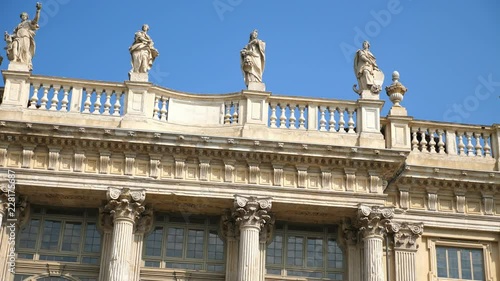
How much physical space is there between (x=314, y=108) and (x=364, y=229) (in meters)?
3.52

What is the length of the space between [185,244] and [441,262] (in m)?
6.30

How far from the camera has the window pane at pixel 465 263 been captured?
22.5m

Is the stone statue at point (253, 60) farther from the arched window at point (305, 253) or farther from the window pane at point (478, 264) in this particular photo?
the window pane at point (478, 264)

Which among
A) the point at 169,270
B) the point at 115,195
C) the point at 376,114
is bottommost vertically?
the point at 169,270

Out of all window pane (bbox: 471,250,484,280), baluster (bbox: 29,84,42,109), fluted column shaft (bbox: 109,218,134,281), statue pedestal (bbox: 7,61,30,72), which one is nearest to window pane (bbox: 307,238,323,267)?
window pane (bbox: 471,250,484,280)

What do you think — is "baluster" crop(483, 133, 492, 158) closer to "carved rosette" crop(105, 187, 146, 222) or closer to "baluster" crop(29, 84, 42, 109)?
"carved rosette" crop(105, 187, 146, 222)

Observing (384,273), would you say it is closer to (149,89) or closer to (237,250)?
(237,250)

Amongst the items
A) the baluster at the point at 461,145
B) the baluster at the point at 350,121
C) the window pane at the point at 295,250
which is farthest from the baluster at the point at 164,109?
the baluster at the point at 461,145

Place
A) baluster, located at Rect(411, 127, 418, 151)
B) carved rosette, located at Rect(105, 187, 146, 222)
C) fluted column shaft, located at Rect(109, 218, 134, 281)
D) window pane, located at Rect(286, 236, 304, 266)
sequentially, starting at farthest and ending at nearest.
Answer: baluster, located at Rect(411, 127, 418, 151)
window pane, located at Rect(286, 236, 304, 266)
carved rosette, located at Rect(105, 187, 146, 222)
fluted column shaft, located at Rect(109, 218, 134, 281)

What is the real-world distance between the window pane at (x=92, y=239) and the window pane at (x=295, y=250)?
4604 mm

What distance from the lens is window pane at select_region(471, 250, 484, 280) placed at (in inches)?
887

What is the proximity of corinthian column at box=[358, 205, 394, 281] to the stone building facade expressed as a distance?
4cm

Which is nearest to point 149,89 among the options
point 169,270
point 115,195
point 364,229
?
point 115,195

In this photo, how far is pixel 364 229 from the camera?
2167 cm
